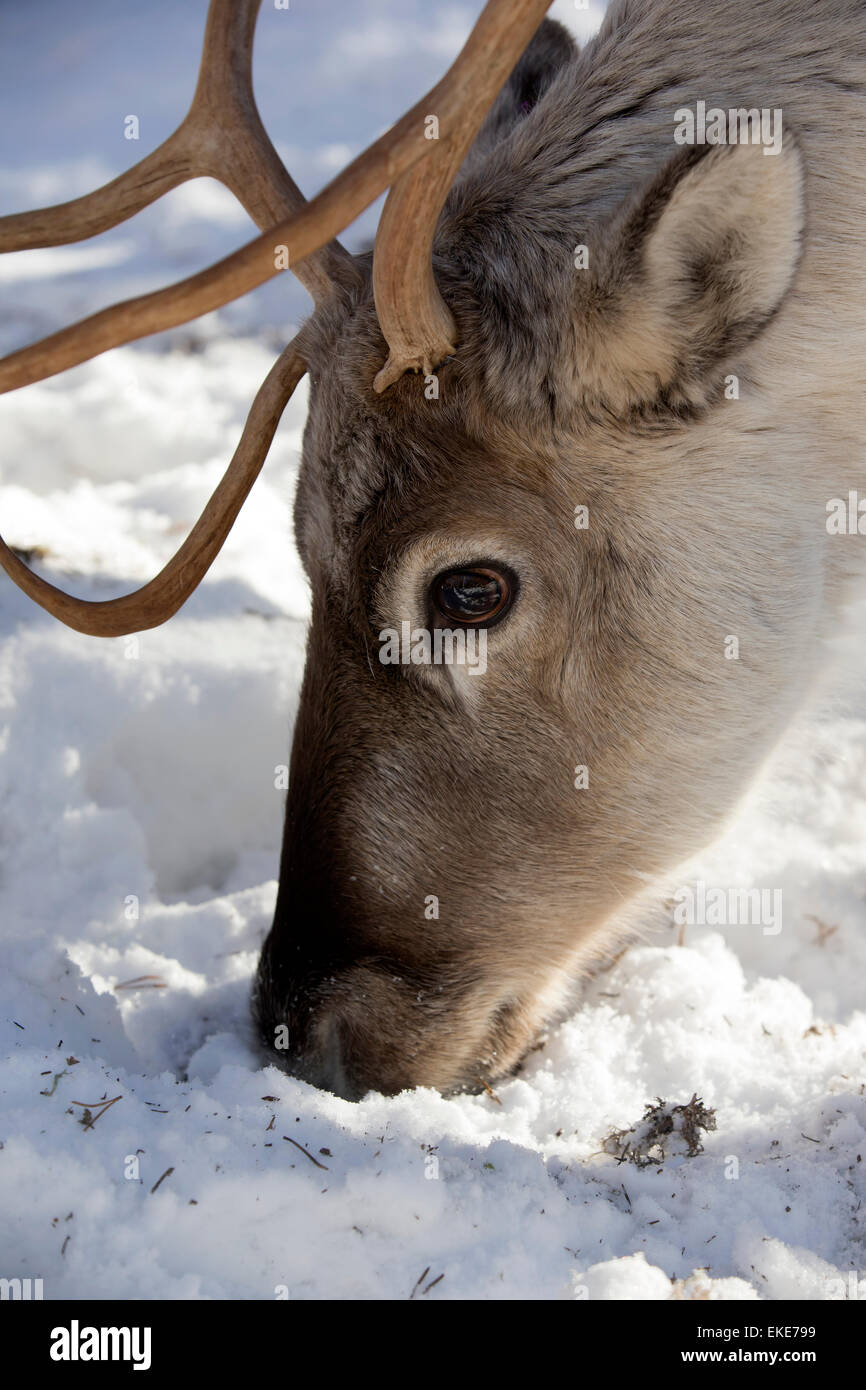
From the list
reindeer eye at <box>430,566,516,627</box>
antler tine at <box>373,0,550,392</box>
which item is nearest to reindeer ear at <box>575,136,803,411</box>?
antler tine at <box>373,0,550,392</box>

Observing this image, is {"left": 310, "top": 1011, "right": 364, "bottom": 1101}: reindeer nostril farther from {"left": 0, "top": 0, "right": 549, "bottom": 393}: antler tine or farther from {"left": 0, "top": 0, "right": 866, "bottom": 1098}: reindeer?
{"left": 0, "top": 0, "right": 549, "bottom": 393}: antler tine

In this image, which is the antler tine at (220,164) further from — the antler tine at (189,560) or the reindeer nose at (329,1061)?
the reindeer nose at (329,1061)

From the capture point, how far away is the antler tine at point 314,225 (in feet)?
6.64

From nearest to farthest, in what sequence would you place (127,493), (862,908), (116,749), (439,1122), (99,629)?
(439,1122)
(99,629)
(862,908)
(116,749)
(127,493)

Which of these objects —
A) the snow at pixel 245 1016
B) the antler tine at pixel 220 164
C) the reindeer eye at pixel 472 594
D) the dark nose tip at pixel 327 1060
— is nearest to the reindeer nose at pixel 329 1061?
the dark nose tip at pixel 327 1060

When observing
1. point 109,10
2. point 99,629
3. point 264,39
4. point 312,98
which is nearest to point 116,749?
point 99,629

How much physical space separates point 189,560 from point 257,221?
82cm

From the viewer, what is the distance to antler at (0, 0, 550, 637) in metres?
2.04

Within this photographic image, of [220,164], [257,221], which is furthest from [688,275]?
[220,164]

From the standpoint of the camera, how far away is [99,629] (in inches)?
113

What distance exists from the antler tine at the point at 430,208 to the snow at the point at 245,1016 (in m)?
1.32

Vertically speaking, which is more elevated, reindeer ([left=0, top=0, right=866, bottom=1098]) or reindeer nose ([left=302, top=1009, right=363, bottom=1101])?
reindeer ([left=0, top=0, right=866, bottom=1098])

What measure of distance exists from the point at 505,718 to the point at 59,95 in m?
7.99
